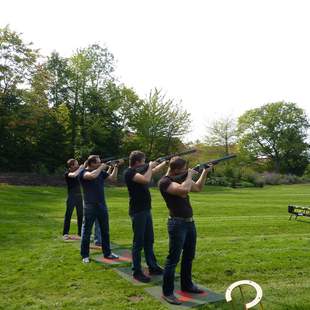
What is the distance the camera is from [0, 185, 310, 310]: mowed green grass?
5691mm

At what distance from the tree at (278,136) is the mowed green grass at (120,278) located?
169 ft

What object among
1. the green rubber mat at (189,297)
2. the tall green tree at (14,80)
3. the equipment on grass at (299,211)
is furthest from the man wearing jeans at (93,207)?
the tall green tree at (14,80)

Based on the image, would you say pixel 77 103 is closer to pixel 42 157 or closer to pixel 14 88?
pixel 42 157

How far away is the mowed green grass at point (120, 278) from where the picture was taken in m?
5.69

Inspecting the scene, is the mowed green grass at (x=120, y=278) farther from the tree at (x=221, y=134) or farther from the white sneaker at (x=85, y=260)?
the tree at (x=221, y=134)

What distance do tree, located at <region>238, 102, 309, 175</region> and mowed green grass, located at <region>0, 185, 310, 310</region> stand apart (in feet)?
169

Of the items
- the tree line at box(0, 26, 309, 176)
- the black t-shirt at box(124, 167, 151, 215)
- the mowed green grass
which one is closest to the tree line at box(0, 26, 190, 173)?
the tree line at box(0, 26, 309, 176)

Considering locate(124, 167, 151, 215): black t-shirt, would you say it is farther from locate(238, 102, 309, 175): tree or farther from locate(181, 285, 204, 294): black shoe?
locate(238, 102, 309, 175): tree

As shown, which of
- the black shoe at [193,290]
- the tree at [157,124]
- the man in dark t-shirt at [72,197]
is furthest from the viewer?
the tree at [157,124]

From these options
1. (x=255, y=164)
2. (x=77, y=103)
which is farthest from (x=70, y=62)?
(x=255, y=164)

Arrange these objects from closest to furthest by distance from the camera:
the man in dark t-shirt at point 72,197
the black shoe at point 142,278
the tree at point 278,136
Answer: the black shoe at point 142,278 < the man in dark t-shirt at point 72,197 < the tree at point 278,136

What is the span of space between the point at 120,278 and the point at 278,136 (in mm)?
61040

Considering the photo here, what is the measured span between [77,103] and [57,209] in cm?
2754

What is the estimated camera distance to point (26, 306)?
18.0 ft
